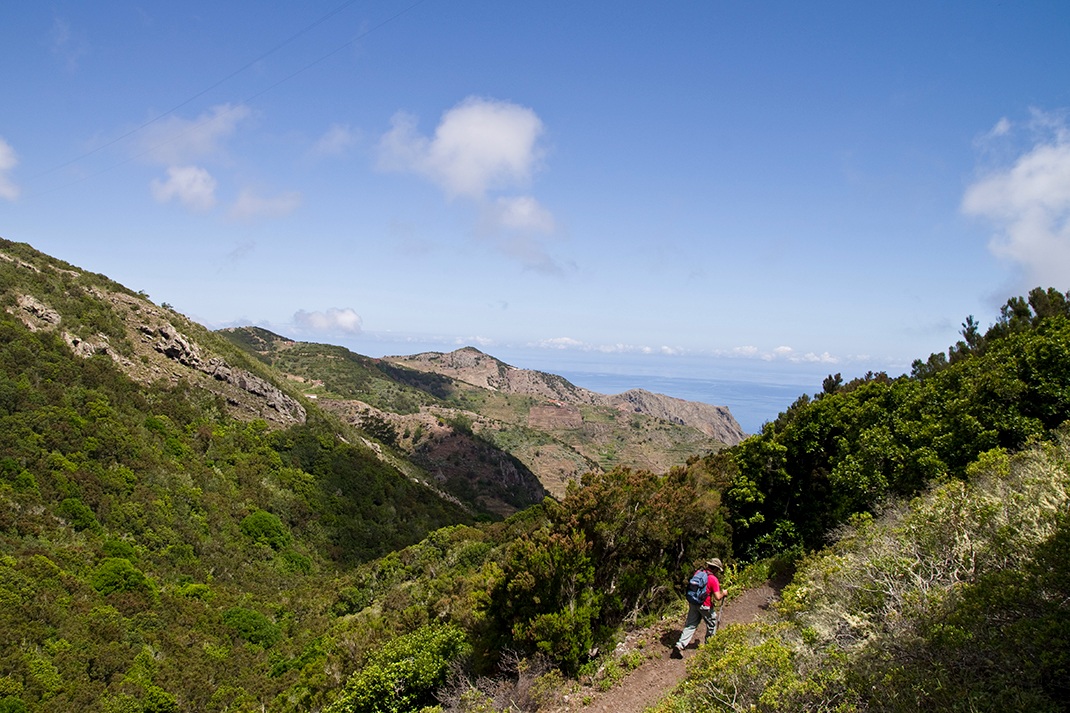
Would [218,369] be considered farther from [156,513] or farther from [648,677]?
[648,677]

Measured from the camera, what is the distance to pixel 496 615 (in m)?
13.5

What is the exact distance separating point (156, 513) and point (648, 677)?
38.7 meters

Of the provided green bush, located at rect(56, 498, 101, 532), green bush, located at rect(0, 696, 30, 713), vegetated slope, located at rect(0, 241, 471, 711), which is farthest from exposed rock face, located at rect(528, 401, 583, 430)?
green bush, located at rect(0, 696, 30, 713)

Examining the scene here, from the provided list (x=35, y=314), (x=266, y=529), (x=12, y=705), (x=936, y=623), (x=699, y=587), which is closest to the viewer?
(x=936, y=623)

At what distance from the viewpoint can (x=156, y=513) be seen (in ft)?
119

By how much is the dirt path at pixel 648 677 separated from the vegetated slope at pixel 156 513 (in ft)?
47.9

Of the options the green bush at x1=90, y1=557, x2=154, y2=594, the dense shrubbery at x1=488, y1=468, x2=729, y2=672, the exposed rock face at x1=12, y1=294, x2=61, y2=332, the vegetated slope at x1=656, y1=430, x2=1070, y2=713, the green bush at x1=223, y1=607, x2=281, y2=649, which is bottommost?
the green bush at x1=223, y1=607, x2=281, y2=649

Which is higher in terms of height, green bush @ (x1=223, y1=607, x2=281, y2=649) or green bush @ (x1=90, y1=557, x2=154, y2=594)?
green bush @ (x1=90, y1=557, x2=154, y2=594)

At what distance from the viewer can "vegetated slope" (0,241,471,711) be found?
82.9 ft

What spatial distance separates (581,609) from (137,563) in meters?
33.7

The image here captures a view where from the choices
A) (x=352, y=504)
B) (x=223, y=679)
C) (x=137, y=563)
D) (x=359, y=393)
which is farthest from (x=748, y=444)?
(x=359, y=393)

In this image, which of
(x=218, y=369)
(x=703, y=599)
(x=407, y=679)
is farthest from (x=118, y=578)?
(x=703, y=599)

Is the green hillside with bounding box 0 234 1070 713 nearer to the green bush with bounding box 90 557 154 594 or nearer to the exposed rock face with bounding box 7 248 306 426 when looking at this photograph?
the green bush with bounding box 90 557 154 594

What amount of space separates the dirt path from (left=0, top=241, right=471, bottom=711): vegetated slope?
575 inches
